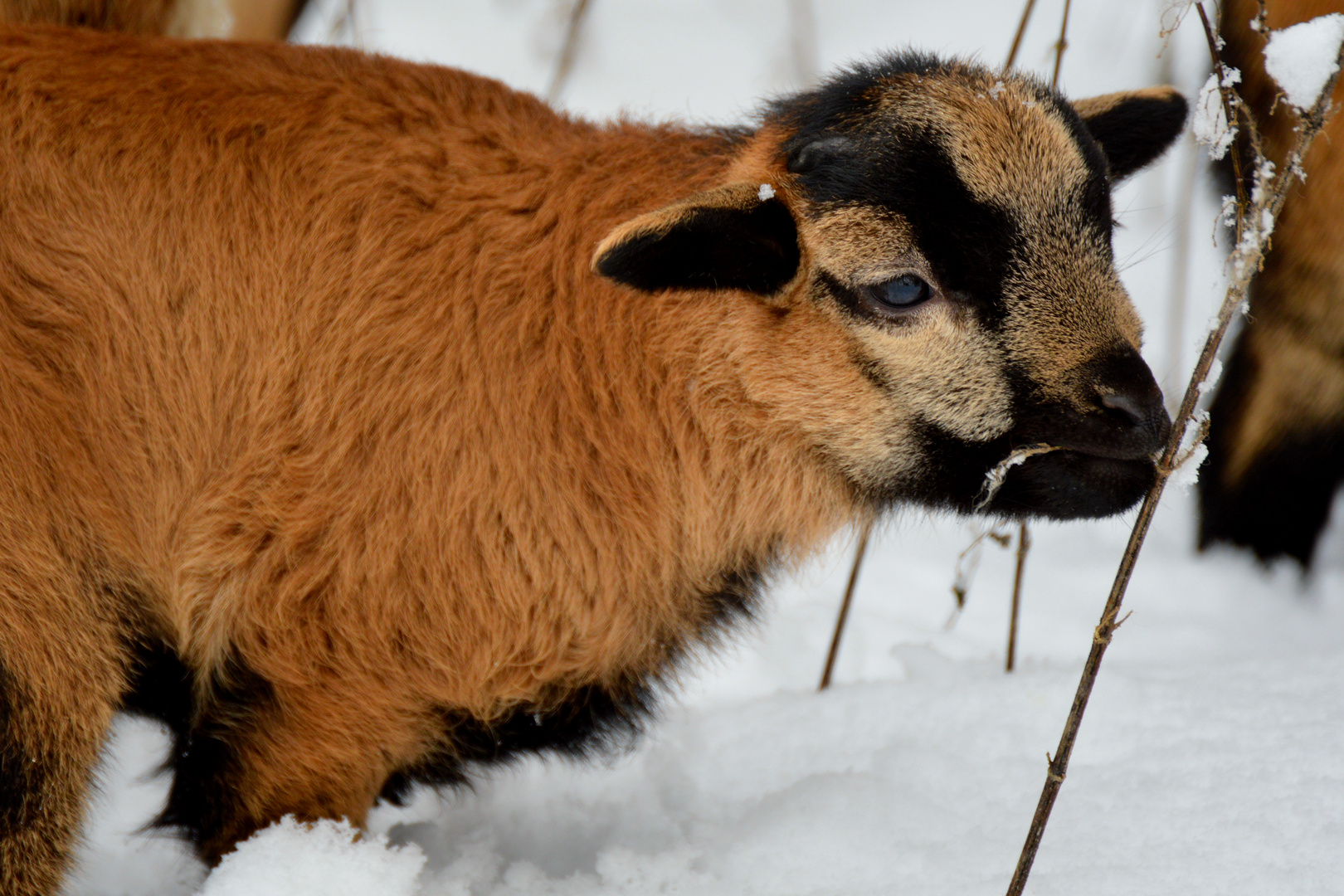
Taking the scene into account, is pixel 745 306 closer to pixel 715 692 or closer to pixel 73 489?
pixel 73 489

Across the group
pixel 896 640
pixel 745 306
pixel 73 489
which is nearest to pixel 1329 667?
pixel 896 640

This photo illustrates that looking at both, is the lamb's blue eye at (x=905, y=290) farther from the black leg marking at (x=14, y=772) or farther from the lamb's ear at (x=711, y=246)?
the black leg marking at (x=14, y=772)

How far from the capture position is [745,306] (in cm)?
294

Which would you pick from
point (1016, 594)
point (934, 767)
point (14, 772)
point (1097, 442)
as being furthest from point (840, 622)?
point (14, 772)

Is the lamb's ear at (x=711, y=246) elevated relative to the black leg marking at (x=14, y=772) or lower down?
elevated

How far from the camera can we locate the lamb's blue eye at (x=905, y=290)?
8.97 feet

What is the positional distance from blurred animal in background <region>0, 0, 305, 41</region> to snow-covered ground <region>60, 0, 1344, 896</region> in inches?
74.6

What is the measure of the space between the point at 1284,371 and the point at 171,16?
4.26 m

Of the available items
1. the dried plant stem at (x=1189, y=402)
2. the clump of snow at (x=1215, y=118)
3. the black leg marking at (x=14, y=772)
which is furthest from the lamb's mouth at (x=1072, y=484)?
the black leg marking at (x=14, y=772)

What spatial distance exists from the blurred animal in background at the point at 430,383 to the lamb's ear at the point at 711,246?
13 millimetres

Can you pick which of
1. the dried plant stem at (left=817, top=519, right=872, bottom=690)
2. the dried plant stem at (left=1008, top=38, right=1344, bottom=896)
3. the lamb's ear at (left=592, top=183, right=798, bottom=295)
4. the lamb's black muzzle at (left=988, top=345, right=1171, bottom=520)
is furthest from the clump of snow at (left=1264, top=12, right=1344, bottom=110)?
the dried plant stem at (left=817, top=519, right=872, bottom=690)

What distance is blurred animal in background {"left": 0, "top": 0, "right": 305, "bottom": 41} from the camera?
345 centimetres

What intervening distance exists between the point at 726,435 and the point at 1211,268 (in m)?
4.46

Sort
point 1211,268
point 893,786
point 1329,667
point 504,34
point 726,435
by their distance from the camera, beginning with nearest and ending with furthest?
point 726,435, point 893,786, point 1329,667, point 1211,268, point 504,34
